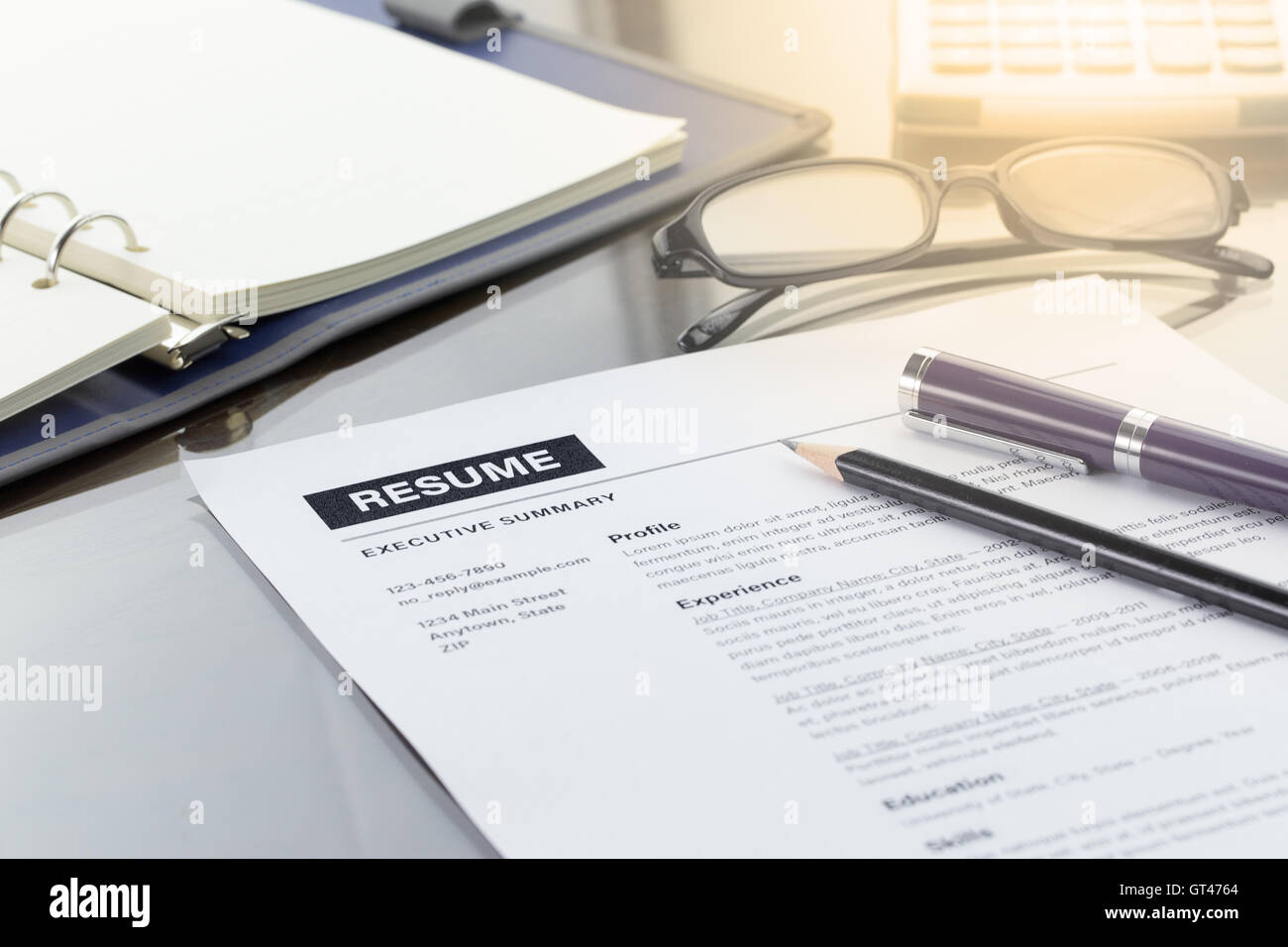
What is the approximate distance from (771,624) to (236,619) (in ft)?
0.65

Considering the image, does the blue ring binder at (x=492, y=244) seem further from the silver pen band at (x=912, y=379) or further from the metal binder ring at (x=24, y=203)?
the silver pen band at (x=912, y=379)

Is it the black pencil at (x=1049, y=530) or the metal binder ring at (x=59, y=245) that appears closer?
the black pencil at (x=1049, y=530)

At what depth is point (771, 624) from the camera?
1.52 ft

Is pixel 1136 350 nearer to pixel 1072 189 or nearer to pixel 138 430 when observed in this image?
pixel 1072 189

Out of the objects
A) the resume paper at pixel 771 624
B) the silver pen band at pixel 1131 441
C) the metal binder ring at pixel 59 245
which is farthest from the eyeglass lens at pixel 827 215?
the metal binder ring at pixel 59 245

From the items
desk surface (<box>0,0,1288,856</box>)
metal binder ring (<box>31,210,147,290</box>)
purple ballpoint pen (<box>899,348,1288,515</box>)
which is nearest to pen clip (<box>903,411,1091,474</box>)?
purple ballpoint pen (<box>899,348,1288,515</box>)

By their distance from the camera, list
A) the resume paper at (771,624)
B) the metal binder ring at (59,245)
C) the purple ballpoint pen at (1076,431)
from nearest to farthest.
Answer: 1. the resume paper at (771,624)
2. the purple ballpoint pen at (1076,431)
3. the metal binder ring at (59,245)

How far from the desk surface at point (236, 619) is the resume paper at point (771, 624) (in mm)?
18

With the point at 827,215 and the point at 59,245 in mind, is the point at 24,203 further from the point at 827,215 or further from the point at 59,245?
the point at 827,215

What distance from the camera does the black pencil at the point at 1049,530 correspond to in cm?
46

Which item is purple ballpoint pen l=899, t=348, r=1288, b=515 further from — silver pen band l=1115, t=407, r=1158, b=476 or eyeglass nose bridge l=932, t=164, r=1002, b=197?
eyeglass nose bridge l=932, t=164, r=1002, b=197

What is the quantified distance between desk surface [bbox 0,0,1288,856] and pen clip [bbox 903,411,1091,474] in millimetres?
136

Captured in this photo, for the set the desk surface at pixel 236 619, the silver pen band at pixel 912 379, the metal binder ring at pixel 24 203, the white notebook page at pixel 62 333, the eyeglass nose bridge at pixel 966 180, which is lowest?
the desk surface at pixel 236 619
